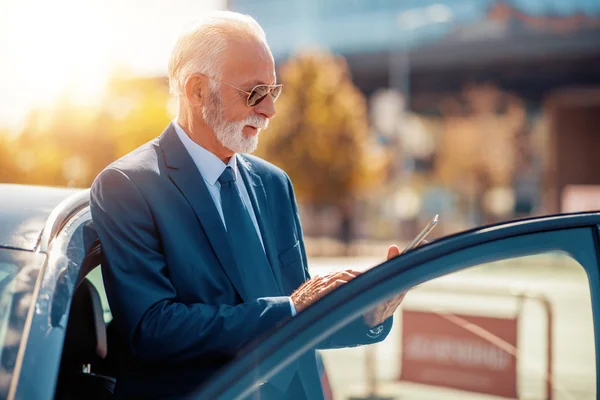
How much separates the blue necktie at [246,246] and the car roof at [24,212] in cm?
46

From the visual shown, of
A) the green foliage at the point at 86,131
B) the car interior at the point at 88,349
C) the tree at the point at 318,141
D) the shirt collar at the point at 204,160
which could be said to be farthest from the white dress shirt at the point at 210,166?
the green foliage at the point at 86,131

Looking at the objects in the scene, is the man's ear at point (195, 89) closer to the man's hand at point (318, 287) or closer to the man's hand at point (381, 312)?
the man's hand at point (318, 287)

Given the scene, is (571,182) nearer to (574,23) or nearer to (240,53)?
(574,23)

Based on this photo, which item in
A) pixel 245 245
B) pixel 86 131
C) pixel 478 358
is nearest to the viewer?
pixel 245 245

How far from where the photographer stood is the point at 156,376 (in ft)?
5.68

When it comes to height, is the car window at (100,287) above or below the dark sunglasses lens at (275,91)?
below

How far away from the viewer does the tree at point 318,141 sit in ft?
86.7

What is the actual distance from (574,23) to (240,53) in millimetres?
40549

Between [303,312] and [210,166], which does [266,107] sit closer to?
[210,166]

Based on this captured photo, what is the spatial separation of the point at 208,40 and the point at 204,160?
0.32 metres

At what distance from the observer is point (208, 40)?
187cm

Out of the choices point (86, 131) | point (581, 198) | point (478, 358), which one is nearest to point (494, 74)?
point (86, 131)

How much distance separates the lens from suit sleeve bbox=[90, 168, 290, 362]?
163 cm

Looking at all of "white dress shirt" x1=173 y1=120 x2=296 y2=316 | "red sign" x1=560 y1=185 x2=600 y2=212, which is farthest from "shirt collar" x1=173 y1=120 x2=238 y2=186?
"red sign" x1=560 y1=185 x2=600 y2=212
